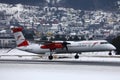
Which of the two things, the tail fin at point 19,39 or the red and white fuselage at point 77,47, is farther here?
the tail fin at point 19,39

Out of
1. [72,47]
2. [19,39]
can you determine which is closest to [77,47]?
[72,47]

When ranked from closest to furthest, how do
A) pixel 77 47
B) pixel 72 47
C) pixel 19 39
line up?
1. pixel 77 47
2. pixel 72 47
3. pixel 19 39

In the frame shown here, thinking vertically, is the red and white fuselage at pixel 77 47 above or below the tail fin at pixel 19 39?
below

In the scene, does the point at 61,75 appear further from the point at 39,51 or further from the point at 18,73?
the point at 39,51

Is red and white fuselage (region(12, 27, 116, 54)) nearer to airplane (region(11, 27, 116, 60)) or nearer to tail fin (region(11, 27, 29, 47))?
airplane (region(11, 27, 116, 60))

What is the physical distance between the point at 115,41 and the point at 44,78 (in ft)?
199

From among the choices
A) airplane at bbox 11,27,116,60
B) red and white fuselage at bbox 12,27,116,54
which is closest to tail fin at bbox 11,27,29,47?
red and white fuselage at bbox 12,27,116,54

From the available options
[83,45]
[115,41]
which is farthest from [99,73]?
[115,41]

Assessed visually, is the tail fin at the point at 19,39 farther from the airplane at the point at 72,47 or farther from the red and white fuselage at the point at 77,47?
the airplane at the point at 72,47

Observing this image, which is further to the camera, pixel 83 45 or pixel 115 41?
pixel 115 41

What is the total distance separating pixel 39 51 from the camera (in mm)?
63688

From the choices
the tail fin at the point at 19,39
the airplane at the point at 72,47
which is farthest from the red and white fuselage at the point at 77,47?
the tail fin at the point at 19,39

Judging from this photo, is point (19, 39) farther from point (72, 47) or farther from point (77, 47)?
point (77, 47)

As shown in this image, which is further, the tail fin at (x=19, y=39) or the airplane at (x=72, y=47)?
the tail fin at (x=19, y=39)
